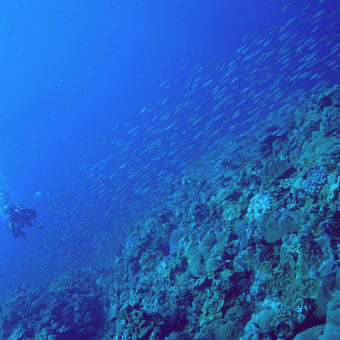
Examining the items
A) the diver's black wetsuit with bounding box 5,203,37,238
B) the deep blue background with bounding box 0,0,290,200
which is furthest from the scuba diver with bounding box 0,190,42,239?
the deep blue background with bounding box 0,0,290,200

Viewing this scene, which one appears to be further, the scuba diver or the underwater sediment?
the scuba diver

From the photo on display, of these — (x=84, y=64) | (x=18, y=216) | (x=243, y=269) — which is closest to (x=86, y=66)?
(x=84, y=64)

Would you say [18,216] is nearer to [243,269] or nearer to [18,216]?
[18,216]

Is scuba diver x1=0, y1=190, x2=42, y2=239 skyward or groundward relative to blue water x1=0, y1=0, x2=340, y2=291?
groundward

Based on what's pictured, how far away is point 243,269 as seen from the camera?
239 inches

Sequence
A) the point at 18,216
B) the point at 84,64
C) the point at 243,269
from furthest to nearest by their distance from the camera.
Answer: the point at 84,64 < the point at 18,216 < the point at 243,269

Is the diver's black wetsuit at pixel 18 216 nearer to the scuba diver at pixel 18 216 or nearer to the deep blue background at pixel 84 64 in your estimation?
the scuba diver at pixel 18 216

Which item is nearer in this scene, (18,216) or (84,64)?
(18,216)

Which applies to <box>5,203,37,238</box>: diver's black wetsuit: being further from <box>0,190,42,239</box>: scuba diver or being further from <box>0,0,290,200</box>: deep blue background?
<box>0,0,290,200</box>: deep blue background

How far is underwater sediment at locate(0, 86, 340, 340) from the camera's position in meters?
4.59

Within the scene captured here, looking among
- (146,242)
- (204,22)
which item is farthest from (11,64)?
(146,242)

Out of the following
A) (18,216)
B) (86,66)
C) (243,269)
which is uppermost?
(86,66)

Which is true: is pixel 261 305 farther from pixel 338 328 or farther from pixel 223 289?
pixel 338 328

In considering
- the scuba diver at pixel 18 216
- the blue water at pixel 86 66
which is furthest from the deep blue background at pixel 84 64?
the scuba diver at pixel 18 216
